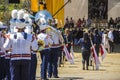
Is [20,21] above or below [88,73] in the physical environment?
above

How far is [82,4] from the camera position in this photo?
52156 millimetres

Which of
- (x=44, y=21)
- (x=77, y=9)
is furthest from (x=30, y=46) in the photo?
(x=77, y=9)

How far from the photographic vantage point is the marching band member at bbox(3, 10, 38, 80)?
13.9 m

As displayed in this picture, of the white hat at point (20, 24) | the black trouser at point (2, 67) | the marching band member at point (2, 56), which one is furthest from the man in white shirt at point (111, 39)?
the white hat at point (20, 24)

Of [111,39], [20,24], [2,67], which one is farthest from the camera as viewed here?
[111,39]

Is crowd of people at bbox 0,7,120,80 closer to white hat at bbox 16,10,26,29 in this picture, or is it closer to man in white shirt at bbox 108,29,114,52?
white hat at bbox 16,10,26,29

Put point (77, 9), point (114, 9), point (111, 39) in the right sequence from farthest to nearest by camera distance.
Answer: point (77, 9), point (114, 9), point (111, 39)

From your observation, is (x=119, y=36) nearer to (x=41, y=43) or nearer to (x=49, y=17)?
(x=49, y=17)

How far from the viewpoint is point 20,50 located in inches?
549

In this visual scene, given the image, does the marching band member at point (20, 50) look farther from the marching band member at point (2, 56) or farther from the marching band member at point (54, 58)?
the marching band member at point (54, 58)

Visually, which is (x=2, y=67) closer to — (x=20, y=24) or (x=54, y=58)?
(x=20, y=24)

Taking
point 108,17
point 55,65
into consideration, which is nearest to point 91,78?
point 55,65

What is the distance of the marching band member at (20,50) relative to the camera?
13867 millimetres

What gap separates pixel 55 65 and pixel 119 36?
24694 millimetres
